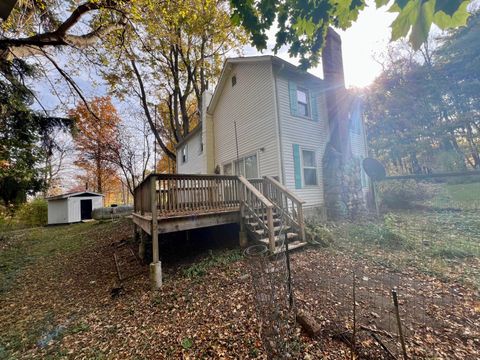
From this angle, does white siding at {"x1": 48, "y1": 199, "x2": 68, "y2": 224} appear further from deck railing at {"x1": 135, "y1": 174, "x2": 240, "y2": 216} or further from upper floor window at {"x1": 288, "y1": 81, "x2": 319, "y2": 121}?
upper floor window at {"x1": 288, "y1": 81, "x2": 319, "y2": 121}

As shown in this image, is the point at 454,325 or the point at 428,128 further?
the point at 428,128

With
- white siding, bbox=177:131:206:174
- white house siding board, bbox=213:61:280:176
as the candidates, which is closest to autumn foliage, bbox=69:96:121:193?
white siding, bbox=177:131:206:174

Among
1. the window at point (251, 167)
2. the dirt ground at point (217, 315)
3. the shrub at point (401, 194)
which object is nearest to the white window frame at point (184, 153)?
the window at point (251, 167)

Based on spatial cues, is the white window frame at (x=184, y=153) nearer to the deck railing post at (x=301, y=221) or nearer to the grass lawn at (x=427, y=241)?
the deck railing post at (x=301, y=221)

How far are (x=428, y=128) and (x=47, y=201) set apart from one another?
99.2 ft

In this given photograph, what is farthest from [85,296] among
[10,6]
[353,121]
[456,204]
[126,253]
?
[456,204]

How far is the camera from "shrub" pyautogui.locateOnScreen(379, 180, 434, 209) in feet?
34.7

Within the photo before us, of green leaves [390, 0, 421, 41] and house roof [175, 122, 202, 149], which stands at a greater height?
house roof [175, 122, 202, 149]

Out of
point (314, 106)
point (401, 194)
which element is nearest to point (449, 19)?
point (314, 106)

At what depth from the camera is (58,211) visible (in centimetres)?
1670

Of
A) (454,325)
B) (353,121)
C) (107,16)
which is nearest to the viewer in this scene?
(454,325)

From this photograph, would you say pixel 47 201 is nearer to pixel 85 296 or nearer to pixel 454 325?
pixel 85 296

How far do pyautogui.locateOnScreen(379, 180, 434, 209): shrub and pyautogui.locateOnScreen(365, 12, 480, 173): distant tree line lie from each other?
626 centimetres

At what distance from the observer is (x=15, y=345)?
337 cm
